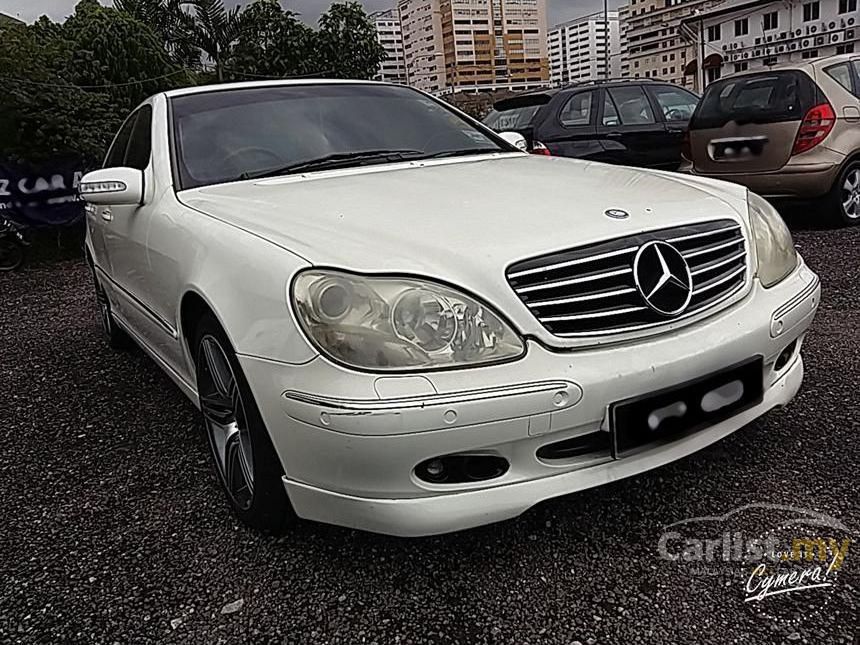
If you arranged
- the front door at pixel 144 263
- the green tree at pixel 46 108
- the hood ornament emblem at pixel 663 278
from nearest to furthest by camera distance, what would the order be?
the hood ornament emblem at pixel 663 278 < the front door at pixel 144 263 < the green tree at pixel 46 108

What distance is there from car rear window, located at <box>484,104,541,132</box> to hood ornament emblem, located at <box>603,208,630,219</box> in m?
5.95

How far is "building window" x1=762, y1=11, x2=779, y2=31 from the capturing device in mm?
44375

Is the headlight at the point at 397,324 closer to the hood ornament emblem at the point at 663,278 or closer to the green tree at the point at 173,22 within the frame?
the hood ornament emblem at the point at 663,278

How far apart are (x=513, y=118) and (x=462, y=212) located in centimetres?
648

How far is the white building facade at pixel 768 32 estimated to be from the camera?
4119 cm

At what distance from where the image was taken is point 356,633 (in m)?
1.68

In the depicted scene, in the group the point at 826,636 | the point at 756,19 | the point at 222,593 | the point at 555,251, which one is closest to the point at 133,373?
the point at 222,593

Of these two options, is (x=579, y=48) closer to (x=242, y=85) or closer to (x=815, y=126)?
(x=815, y=126)

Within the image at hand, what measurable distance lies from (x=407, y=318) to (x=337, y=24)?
2864 centimetres

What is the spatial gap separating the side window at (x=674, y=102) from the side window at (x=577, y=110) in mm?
776

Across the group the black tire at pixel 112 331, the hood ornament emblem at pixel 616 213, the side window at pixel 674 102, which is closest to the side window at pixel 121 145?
the black tire at pixel 112 331

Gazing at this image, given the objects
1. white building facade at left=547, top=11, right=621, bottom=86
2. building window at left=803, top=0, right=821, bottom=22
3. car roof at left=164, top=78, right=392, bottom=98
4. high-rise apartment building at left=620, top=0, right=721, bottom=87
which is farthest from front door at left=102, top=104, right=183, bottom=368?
white building facade at left=547, top=11, right=621, bottom=86

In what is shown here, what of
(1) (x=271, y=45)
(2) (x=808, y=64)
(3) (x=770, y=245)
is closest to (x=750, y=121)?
(2) (x=808, y=64)

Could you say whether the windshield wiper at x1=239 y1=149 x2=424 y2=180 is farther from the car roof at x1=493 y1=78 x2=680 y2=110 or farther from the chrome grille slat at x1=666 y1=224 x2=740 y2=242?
the car roof at x1=493 y1=78 x2=680 y2=110
